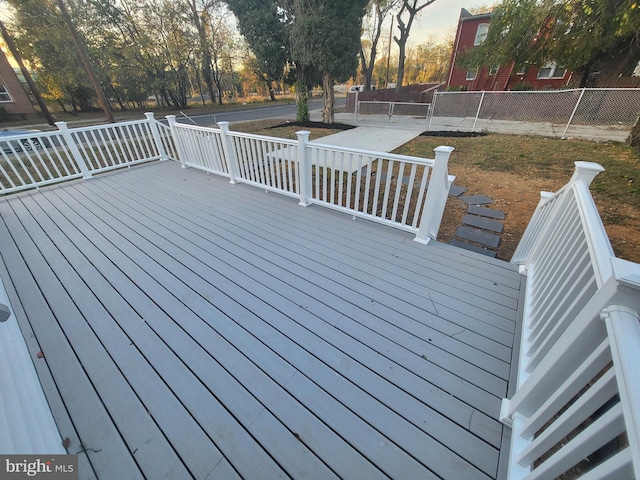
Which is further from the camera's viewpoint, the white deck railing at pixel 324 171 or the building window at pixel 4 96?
the building window at pixel 4 96

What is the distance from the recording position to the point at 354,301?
6.25 ft

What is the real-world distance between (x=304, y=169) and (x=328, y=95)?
8.54 metres

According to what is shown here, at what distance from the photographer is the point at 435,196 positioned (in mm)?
2330

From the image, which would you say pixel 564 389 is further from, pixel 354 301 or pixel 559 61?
pixel 559 61

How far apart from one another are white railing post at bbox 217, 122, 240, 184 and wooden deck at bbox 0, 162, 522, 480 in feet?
4.47

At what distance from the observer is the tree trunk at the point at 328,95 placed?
937 centimetres

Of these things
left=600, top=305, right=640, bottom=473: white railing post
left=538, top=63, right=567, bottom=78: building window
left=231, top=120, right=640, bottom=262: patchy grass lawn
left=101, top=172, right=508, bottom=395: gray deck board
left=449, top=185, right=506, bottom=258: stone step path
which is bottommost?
left=449, top=185, right=506, bottom=258: stone step path

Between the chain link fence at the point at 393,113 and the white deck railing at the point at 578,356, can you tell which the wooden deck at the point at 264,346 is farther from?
the chain link fence at the point at 393,113

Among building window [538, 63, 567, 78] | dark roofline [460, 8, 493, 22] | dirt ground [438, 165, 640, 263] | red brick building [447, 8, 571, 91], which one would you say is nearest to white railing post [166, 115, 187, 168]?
dirt ground [438, 165, 640, 263]

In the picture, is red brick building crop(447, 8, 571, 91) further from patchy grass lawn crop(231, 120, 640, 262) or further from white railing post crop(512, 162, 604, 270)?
white railing post crop(512, 162, 604, 270)

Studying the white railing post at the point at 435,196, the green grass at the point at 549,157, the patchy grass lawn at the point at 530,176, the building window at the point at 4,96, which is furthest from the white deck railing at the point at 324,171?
the building window at the point at 4,96

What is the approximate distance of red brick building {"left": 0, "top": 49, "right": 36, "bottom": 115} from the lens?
41.3 feet

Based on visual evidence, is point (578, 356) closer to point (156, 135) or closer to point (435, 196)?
point (435, 196)

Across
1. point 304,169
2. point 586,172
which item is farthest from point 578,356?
point 304,169
